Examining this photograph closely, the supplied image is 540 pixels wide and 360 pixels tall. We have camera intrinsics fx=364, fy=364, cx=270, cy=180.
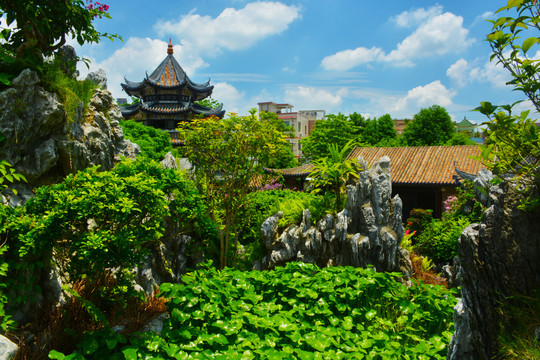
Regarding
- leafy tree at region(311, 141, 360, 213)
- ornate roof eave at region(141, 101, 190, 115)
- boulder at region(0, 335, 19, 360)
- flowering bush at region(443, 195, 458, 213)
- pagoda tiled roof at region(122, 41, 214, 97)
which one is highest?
pagoda tiled roof at region(122, 41, 214, 97)

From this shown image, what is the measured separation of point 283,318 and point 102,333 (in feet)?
6.77

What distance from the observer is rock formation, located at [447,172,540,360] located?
9.00ft

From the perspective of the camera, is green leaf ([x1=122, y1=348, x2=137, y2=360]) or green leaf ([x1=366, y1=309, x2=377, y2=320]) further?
green leaf ([x1=366, y1=309, x2=377, y2=320])

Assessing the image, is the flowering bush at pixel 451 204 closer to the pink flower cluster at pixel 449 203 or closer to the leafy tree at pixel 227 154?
the pink flower cluster at pixel 449 203

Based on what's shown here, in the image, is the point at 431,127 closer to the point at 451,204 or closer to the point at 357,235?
the point at 451,204

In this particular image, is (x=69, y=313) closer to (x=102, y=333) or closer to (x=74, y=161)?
(x=102, y=333)

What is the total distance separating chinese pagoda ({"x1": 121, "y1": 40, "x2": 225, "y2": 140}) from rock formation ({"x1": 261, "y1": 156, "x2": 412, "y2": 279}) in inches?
949

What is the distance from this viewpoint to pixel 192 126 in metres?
8.91

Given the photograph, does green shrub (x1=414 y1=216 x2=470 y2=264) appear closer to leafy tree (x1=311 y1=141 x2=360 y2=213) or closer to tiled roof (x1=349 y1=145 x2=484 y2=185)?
Result: leafy tree (x1=311 y1=141 x2=360 y2=213)

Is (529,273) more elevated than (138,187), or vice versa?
(138,187)

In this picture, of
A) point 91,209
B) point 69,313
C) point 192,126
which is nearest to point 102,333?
point 69,313

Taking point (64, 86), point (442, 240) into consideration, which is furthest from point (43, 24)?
point (442, 240)

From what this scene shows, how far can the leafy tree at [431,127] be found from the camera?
34312 millimetres

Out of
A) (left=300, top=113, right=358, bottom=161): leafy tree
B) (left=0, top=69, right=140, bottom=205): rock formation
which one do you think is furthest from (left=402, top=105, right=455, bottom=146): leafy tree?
(left=0, top=69, right=140, bottom=205): rock formation
